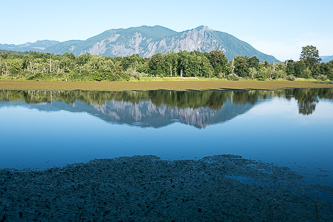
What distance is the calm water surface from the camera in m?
19.9

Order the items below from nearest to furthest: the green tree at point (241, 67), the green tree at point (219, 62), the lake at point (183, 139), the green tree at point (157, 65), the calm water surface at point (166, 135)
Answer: the lake at point (183, 139)
the calm water surface at point (166, 135)
the green tree at point (157, 65)
the green tree at point (219, 62)
the green tree at point (241, 67)

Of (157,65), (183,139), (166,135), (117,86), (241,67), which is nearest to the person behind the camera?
(183,139)

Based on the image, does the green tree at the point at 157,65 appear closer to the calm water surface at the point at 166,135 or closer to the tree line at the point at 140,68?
the tree line at the point at 140,68

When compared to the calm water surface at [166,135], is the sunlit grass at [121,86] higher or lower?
higher

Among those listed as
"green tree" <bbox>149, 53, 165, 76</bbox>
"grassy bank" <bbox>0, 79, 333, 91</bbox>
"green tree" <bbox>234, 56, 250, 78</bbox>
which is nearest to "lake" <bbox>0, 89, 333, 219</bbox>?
"grassy bank" <bbox>0, 79, 333, 91</bbox>

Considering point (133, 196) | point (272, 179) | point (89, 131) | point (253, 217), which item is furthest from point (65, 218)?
point (89, 131)

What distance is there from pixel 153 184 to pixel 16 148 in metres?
13.6

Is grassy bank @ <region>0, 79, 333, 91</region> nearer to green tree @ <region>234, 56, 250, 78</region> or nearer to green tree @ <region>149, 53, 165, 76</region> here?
green tree @ <region>149, 53, 165, 76</region>

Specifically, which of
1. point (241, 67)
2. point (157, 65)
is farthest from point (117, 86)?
point (241, 67)

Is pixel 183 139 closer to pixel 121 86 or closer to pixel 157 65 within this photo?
pixel 121 86

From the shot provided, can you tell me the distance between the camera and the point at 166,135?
26438mm

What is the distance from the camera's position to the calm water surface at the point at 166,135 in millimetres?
19906

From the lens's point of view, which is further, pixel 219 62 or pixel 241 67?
pixel 219 62

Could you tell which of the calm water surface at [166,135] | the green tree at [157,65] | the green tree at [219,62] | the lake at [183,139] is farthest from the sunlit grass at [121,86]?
A: the green tree at [219,62]
